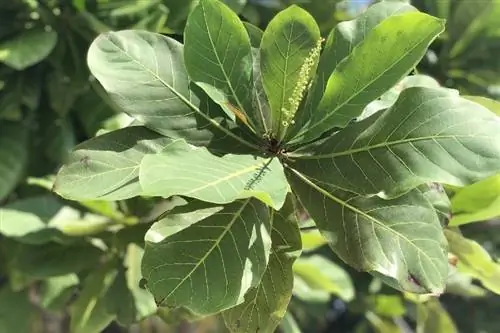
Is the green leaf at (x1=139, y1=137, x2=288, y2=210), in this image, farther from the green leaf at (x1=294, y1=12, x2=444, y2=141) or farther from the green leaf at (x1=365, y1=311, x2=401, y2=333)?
the green leaf at (x1=365, y1=311, x2=401, y2=333)

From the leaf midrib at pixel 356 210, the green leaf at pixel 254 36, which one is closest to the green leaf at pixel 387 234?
the leaf midrib at pixel 356 210

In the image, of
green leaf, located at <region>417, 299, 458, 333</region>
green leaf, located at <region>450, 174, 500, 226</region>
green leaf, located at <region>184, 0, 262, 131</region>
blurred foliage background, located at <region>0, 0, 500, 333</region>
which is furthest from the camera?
green leaf, located at <region>417, 299, 458, 333</region>

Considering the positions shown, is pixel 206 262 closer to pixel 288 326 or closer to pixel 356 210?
pixel 356 210

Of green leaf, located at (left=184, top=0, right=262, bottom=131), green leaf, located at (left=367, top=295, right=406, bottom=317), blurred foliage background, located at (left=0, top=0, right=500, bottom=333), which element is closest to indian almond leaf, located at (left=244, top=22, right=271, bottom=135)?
green leaf, located at (left=184, top=0, right=262, bottom=131)

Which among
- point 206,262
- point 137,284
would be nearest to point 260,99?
point 206,262

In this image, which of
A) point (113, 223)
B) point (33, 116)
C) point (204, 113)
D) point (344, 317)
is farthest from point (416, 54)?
point (344, 317)

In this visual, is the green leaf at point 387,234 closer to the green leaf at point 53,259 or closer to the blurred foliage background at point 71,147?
the blurred foliage background at point 71,147
